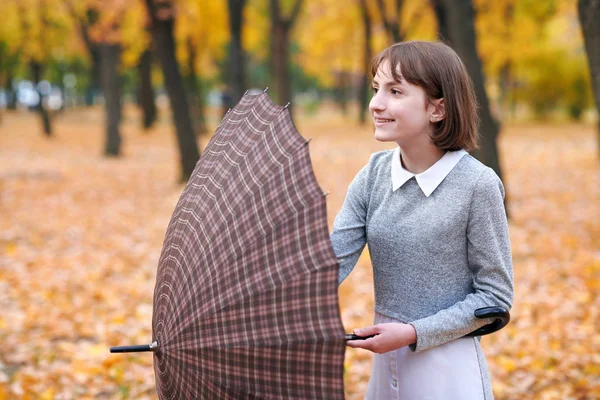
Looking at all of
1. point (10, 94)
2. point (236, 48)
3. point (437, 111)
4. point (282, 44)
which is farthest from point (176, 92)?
point (10, 94)

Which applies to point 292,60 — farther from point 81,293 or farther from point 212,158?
point 212,158

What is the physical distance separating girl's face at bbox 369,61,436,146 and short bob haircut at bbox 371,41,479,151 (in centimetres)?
2

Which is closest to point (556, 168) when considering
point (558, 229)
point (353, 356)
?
point (558, 229)

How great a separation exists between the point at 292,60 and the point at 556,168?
3560cm

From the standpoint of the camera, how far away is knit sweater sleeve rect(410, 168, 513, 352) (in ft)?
5.76

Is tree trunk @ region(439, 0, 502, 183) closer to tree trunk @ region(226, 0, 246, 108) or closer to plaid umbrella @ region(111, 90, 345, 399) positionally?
plaid umbrella @ region(111, 90, 345, 399)

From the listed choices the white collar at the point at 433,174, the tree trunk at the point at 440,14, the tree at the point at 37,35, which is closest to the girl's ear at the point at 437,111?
the white collar at the point at 433,174

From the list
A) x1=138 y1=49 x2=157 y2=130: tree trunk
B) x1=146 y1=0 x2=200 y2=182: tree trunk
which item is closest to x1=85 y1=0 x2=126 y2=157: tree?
x1=146 y1=0 x2=200 y2=182: tree trunk

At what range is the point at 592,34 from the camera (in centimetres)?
484

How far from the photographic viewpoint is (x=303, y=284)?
1506mm

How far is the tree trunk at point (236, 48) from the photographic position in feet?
45.0

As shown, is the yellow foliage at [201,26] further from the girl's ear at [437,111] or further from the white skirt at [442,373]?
the white skirt at [442,373]

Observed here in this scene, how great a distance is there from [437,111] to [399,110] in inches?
4.5

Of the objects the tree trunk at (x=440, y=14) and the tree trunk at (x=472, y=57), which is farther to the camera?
the tree trunk at (x=440, y=14)
